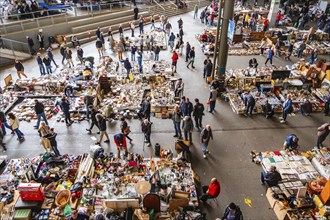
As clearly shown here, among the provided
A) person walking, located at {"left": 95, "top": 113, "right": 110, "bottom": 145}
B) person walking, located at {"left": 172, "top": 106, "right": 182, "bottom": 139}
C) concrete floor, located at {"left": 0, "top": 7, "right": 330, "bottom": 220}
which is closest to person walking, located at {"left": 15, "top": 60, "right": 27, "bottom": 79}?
concrete floor, located at {"left": 0, "top": 7, "right": 330, "bottom": 220}

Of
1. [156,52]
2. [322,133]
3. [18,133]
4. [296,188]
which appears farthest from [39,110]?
[322,133]

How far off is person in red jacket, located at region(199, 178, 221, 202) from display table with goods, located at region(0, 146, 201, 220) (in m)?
0.31

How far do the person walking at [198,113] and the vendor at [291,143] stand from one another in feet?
12.9

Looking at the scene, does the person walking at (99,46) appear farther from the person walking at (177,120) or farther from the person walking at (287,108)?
the person walking at (287,108)

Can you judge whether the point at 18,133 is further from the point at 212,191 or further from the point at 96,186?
the point at 212,191

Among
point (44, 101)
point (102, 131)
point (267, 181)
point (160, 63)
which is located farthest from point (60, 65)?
point (267, 181)

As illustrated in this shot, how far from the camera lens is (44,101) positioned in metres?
15.9

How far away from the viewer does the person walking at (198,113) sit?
42.5 feet

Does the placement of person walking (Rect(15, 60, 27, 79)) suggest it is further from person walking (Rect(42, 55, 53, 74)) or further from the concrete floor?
the concrete floor

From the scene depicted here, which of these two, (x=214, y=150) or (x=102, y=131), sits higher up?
(x=102, y=131)

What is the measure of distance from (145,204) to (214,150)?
4.60 meters

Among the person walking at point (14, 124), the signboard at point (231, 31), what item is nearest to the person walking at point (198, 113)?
the signboard at point (231, 31)

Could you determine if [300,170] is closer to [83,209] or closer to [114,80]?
[83,209]

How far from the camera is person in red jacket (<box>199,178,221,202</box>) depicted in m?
9.28
